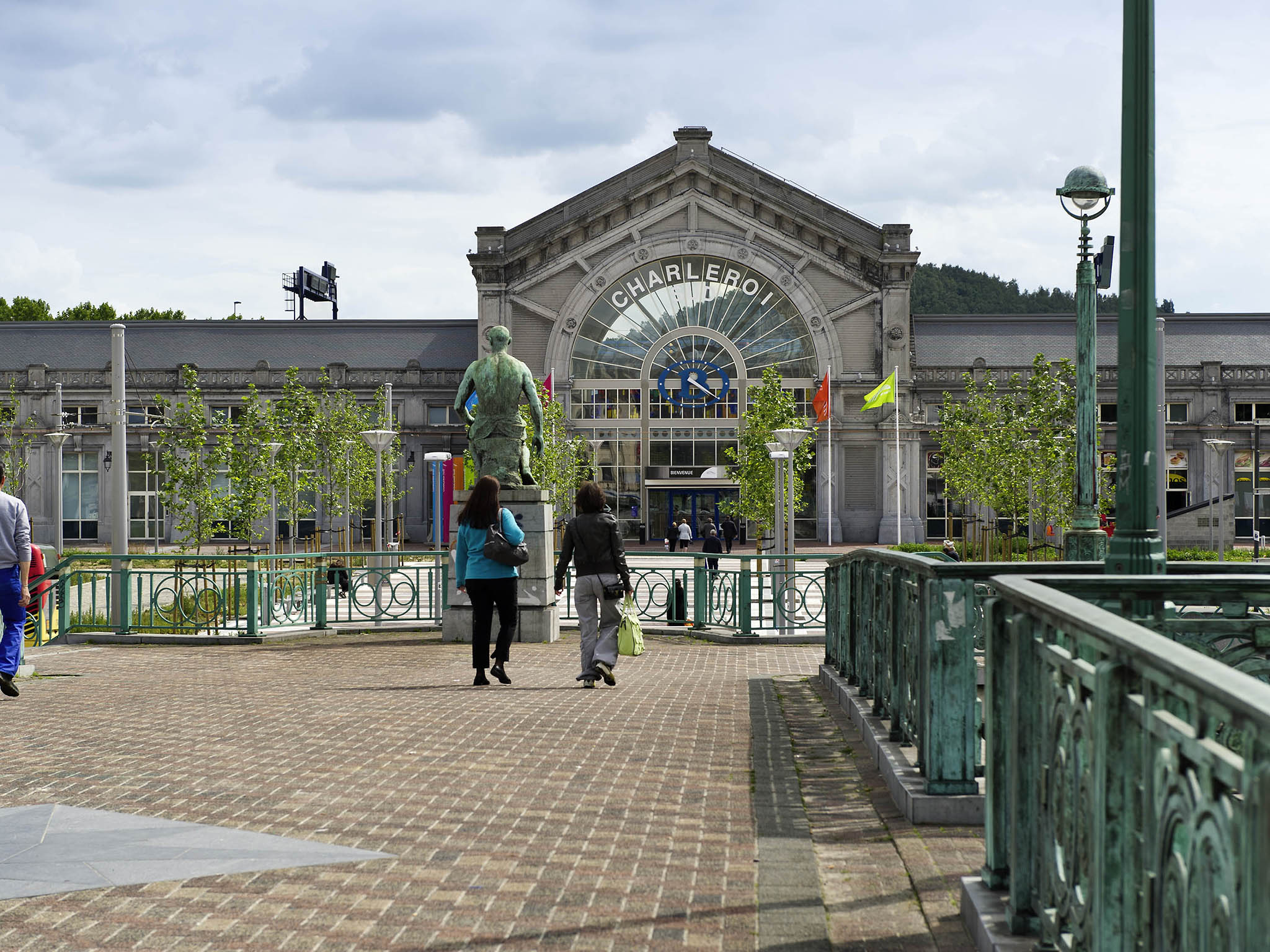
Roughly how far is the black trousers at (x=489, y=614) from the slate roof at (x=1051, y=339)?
4802 cm

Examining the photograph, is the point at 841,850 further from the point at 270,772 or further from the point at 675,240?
the point at 675,240

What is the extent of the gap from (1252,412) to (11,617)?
178ft

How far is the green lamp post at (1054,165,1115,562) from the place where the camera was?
44.2 feet

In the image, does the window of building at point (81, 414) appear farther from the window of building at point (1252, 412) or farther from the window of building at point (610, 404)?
the window of building at point (1252, 412)

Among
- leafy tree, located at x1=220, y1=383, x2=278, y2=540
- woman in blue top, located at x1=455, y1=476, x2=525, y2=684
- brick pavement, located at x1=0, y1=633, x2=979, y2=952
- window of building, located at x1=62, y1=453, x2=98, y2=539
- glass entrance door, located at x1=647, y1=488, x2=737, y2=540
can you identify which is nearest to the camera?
brick pavement, located at x1=0, y1=633, x2=979, y2=952

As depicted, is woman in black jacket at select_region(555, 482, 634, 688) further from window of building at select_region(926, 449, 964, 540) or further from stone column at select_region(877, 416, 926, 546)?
window of building at select_region(926, 449, 964, 540)

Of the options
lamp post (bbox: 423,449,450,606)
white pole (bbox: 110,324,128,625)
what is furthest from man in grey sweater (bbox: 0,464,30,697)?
white pole (bbox: 110,324,128,625)

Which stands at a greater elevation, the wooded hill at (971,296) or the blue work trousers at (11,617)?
the wooded hill at (971,296)

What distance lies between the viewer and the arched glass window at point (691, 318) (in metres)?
55.7

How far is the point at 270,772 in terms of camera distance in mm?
6949

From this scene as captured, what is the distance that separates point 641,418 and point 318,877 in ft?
169

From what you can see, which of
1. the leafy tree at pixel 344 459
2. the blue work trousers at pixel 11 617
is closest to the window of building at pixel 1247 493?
the leafy tree at pixel 344 459

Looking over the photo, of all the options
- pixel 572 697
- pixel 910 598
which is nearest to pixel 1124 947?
pixel 910 598

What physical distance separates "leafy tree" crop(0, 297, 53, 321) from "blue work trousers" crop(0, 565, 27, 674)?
3037 inches
